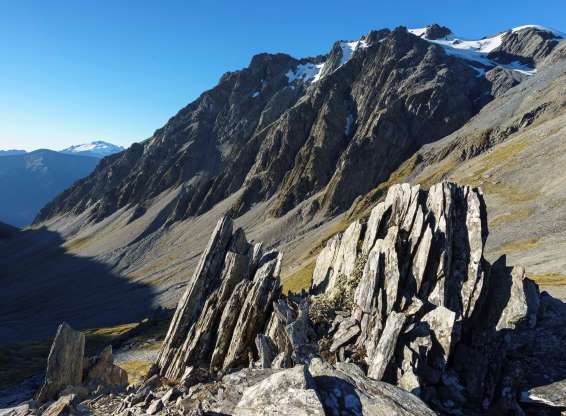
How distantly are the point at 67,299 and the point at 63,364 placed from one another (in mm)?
146224

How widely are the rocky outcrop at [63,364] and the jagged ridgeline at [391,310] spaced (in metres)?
5.47

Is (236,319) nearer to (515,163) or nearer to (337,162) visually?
(515,163)

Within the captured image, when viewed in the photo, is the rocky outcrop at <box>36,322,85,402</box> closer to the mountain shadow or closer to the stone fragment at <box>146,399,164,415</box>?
the stone fragment at <box>146,399,164,415</box>

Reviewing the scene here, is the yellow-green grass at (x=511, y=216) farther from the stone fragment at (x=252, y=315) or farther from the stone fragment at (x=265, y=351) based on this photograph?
the stone fragment at (x=265, y=351)

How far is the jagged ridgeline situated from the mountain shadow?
332 feet

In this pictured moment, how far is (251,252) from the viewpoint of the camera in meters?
29.8

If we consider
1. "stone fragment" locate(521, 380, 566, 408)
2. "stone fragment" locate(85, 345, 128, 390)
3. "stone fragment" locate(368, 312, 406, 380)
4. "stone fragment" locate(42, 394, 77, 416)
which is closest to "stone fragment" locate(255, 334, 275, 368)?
"stone fragment" locate(368, 312, 406, 380)

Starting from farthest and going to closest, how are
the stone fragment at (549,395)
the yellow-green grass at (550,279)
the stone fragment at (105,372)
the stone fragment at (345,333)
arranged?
1. the yellow-green grass at (550,279)
2. the stone fragment at (105,372)
3. the stone fragment at (345,333)
4. the stone fragment at (549,395)

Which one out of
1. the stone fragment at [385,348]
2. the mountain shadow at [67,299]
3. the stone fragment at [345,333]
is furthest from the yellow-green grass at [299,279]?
the stone fragment at [385,348]

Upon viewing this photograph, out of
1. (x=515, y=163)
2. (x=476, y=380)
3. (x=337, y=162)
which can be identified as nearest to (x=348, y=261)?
(x=476, y=380)

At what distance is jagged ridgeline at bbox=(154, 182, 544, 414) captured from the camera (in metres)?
18.7

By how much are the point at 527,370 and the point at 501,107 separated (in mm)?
193795

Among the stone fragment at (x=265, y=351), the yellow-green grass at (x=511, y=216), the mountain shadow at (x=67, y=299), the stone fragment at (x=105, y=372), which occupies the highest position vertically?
the yellow-green grass at (x=511, y=216)

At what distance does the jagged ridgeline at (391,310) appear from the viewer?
1866 cm
